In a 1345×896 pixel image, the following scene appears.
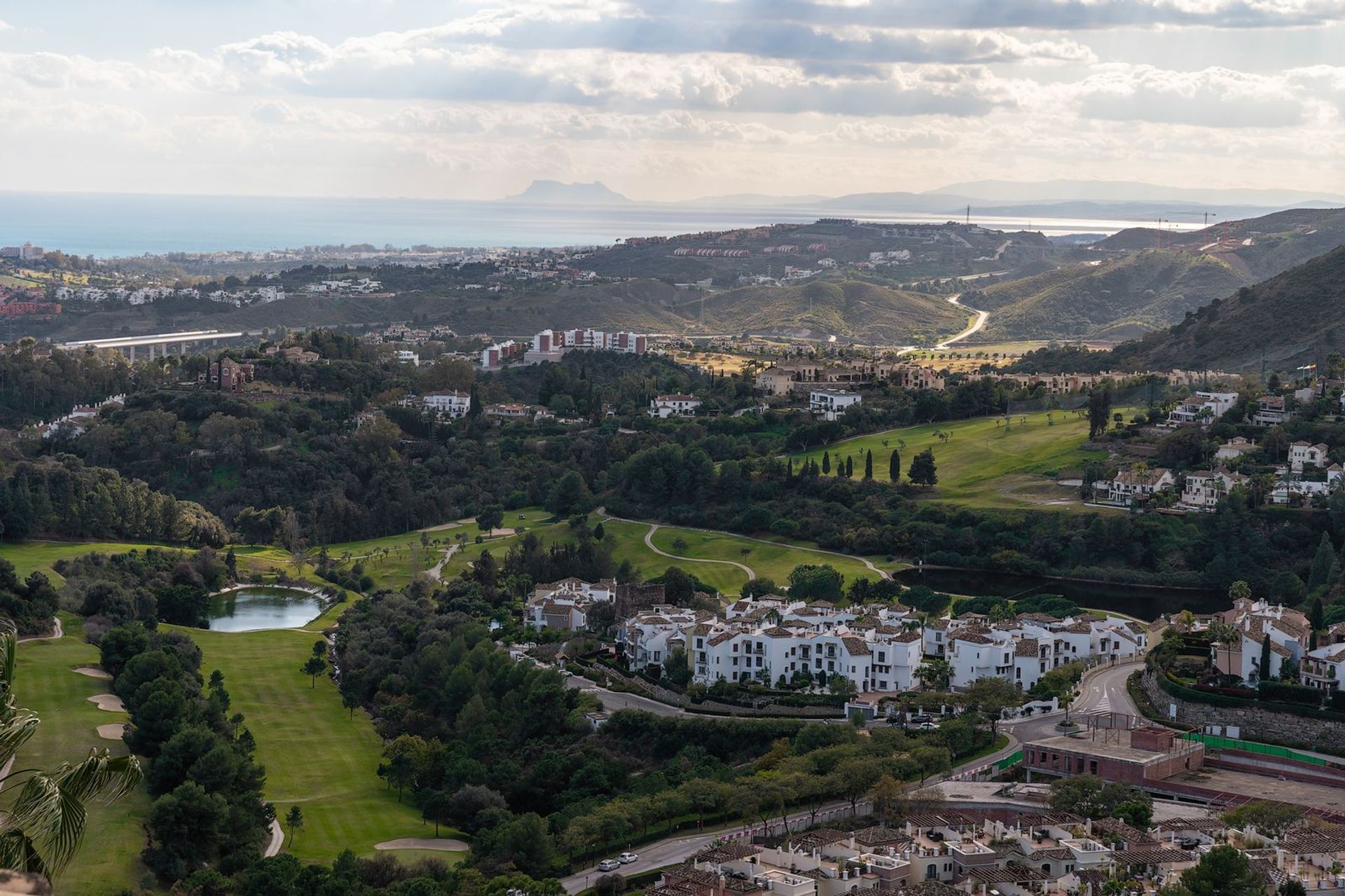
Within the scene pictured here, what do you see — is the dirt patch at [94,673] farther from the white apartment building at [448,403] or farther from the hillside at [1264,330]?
the hillside at [1264,330]

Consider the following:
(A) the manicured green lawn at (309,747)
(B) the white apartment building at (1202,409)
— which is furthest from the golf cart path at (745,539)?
(B) the white apartment building at (1202,409)

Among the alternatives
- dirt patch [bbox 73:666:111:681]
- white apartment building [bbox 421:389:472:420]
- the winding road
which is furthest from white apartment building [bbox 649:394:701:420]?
the winding road

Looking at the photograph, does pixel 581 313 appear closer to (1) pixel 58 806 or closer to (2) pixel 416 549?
(2) pixel 416 549

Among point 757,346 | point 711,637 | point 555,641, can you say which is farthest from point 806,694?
point 757,346

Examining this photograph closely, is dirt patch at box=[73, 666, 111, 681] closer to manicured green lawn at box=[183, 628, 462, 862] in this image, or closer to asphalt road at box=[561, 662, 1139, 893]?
manicured green lawn at box=[183, 628, 462, 862]

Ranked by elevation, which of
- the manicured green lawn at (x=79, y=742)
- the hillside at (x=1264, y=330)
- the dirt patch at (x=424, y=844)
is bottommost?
the dirt patch at (x=424, y=844)

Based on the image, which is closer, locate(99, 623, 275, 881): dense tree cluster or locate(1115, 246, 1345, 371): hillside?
locate(99, 623, 275, 881): dense tree cluster

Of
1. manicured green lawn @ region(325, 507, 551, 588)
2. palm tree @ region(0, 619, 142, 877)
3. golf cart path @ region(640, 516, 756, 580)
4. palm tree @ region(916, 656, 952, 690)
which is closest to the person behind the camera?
palm tree @ region(0, 619, 142, 877)

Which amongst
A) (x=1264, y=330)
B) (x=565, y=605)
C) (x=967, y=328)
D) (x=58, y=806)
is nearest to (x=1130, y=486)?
(x=565, y=605)
